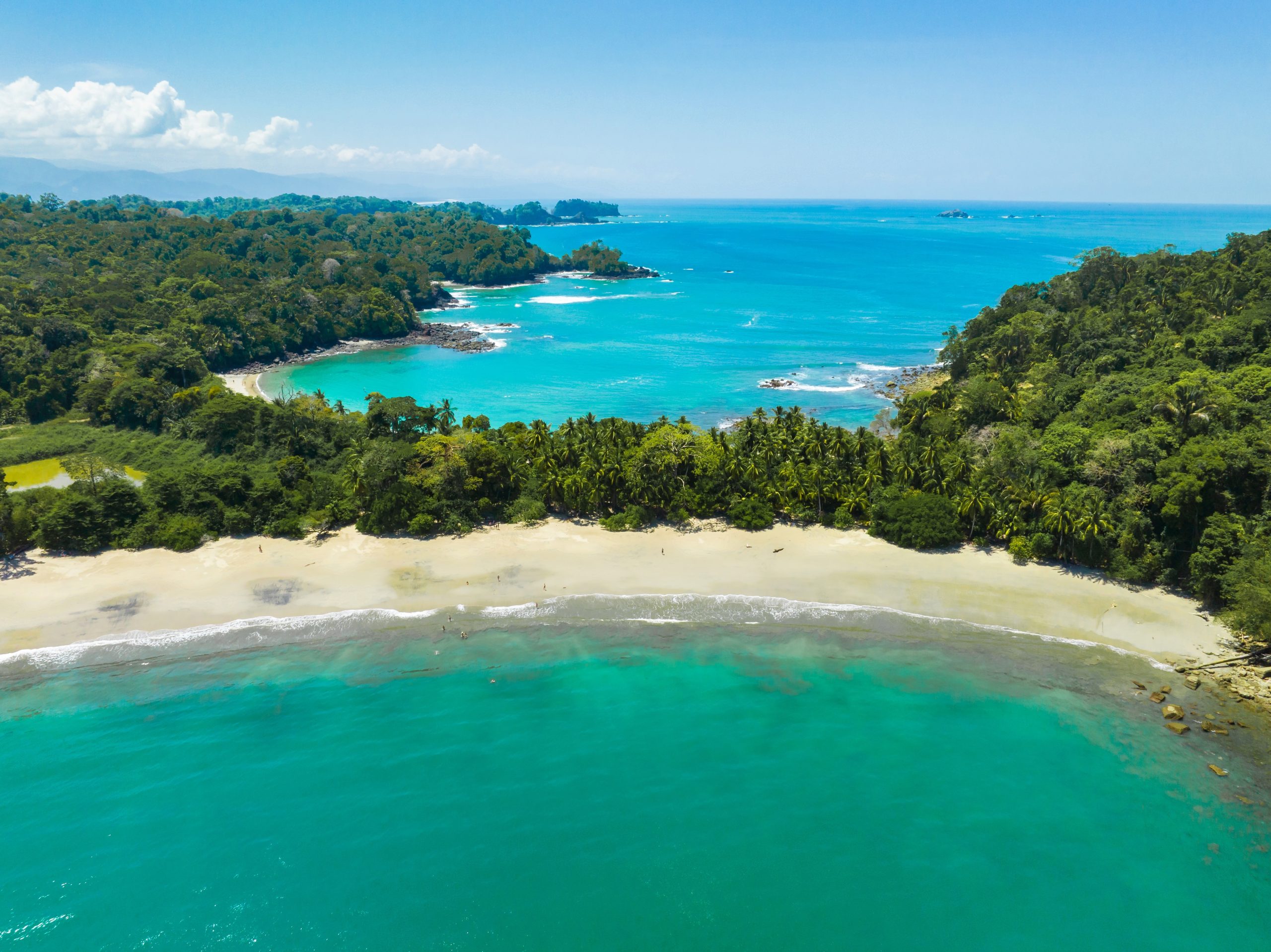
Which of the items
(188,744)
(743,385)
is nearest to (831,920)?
(188,744)

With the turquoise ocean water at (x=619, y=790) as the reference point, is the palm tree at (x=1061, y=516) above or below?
above

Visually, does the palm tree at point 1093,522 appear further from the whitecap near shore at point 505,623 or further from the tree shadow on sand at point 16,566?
the tree shadow on sand at point 16,566

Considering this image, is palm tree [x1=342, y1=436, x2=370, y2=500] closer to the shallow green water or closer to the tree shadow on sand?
the shallow green water

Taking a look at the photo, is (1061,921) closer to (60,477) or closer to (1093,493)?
(1093,493)

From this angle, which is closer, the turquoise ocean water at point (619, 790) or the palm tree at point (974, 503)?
the turquoise ocean water at point (619, 790)

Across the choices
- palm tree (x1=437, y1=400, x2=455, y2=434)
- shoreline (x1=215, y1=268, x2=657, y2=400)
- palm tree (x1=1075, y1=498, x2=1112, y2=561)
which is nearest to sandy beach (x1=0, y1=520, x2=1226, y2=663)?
palm tree (x1=1075, y1=498, x2=1112, y2=561)

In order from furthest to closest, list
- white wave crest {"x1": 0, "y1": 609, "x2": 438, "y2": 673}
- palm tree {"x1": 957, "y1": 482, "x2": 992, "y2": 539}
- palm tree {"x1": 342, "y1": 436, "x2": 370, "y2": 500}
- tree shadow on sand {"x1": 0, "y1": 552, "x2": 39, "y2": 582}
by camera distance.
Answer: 1. palm tree {"x1": 342, "y1": 436, "x2": 370, "y2": 500}
2. palm tree {"x1": 957, "y1": 482, "x2": 992, "y2": 539}
3. tree shadow on sand {"x1": 0, "y1": 552, "x2": 39, "y2": 582}
4. white wave crest {"x1": 0, "y1": 609, "x2": 438, "y2": 673}

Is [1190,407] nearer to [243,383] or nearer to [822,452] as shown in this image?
[822,452]

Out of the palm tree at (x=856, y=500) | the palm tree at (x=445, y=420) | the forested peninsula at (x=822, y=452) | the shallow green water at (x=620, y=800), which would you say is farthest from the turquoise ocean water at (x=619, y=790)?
the palm tree at (x=445, y=420)
